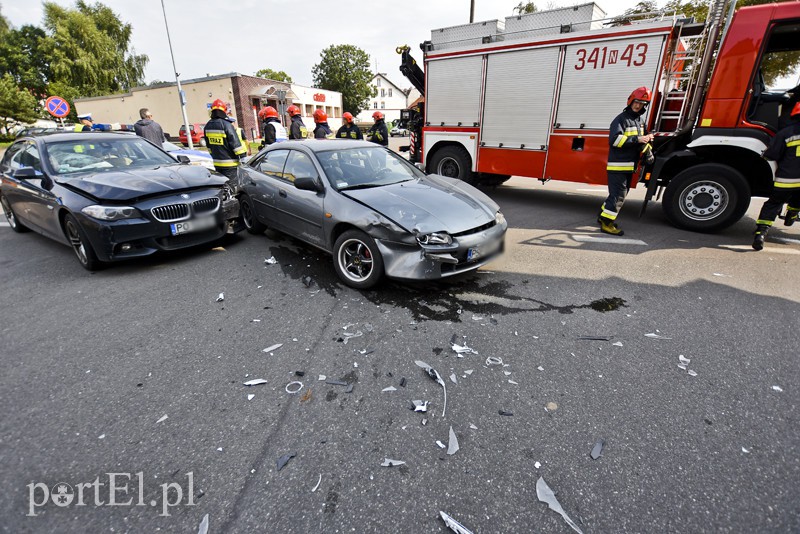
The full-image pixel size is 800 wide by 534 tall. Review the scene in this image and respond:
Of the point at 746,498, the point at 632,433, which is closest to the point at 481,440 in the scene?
the point at 632,433

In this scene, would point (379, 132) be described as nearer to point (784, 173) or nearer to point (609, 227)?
point (609, 227)

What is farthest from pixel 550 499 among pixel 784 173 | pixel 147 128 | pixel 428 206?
pixel 147 128

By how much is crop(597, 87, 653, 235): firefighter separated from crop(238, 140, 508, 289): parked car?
8.28 ft

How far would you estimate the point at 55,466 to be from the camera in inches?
80.5

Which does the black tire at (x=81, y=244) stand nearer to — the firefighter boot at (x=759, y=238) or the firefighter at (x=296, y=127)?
the firefighter at (x=296, y=127)

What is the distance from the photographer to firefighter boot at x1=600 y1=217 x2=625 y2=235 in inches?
236

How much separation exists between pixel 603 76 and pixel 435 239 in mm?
5095

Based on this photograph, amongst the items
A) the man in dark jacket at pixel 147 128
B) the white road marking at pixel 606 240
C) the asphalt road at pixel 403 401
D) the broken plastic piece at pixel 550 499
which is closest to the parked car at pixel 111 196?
the asphalt road at pixel 403 401

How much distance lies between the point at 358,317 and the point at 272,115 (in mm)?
7419

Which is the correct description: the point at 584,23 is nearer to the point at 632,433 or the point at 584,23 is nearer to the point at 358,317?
the point at 358,317

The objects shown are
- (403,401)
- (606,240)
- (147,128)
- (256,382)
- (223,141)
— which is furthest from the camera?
(147,128)

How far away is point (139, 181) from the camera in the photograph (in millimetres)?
4676

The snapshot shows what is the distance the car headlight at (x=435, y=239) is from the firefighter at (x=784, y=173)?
4.57 metres

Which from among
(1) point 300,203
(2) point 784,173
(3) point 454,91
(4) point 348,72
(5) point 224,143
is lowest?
(1) point 300,203
